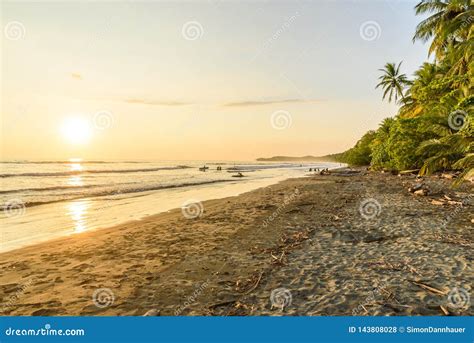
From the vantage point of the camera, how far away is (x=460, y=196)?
1330 centimetres

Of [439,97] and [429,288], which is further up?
[439,97]

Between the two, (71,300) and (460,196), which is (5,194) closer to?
(71,300)

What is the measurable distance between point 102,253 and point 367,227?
7.44 m

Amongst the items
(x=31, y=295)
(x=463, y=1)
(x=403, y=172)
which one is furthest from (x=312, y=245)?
(x=403, y=172)
